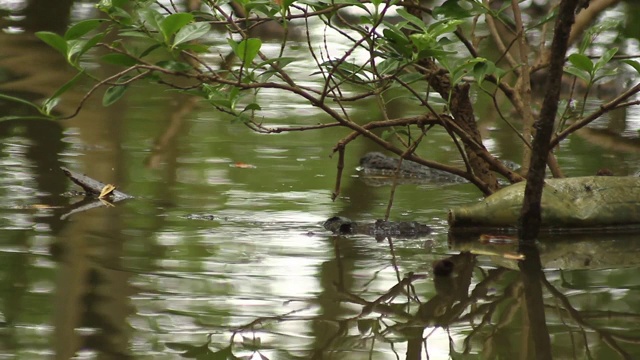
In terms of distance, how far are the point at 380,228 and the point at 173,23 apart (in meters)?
1.13

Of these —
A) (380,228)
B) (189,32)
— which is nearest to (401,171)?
(380,228)

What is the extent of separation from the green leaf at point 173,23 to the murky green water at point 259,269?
661mm

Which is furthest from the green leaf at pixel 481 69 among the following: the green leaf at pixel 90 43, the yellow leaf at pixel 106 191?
the yellow leaf at pixel 106 191

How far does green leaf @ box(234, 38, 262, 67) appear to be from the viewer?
3090mm

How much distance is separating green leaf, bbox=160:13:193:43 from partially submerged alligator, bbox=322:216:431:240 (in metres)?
1.02

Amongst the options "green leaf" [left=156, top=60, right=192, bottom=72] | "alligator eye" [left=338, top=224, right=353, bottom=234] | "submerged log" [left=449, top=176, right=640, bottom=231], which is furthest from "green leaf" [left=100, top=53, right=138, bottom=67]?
"submerged log" [left=449, top=176, right=640, bottom=231]

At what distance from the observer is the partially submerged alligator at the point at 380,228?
3.74 m

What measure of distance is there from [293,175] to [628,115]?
8.41 ft

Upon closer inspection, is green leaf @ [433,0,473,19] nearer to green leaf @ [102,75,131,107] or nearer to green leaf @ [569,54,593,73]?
green leaf @ [569,54,593,73]

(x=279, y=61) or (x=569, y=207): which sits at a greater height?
(x=279, y=61)

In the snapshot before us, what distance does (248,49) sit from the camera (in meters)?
3.13

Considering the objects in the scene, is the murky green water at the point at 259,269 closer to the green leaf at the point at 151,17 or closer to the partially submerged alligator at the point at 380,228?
the partially submerged alligator at the point at 380,228

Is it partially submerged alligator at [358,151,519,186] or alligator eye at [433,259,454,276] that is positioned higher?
partially submerged alligator at [358,151,519,186]

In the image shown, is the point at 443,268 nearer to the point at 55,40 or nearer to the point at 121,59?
the point at 121,59
